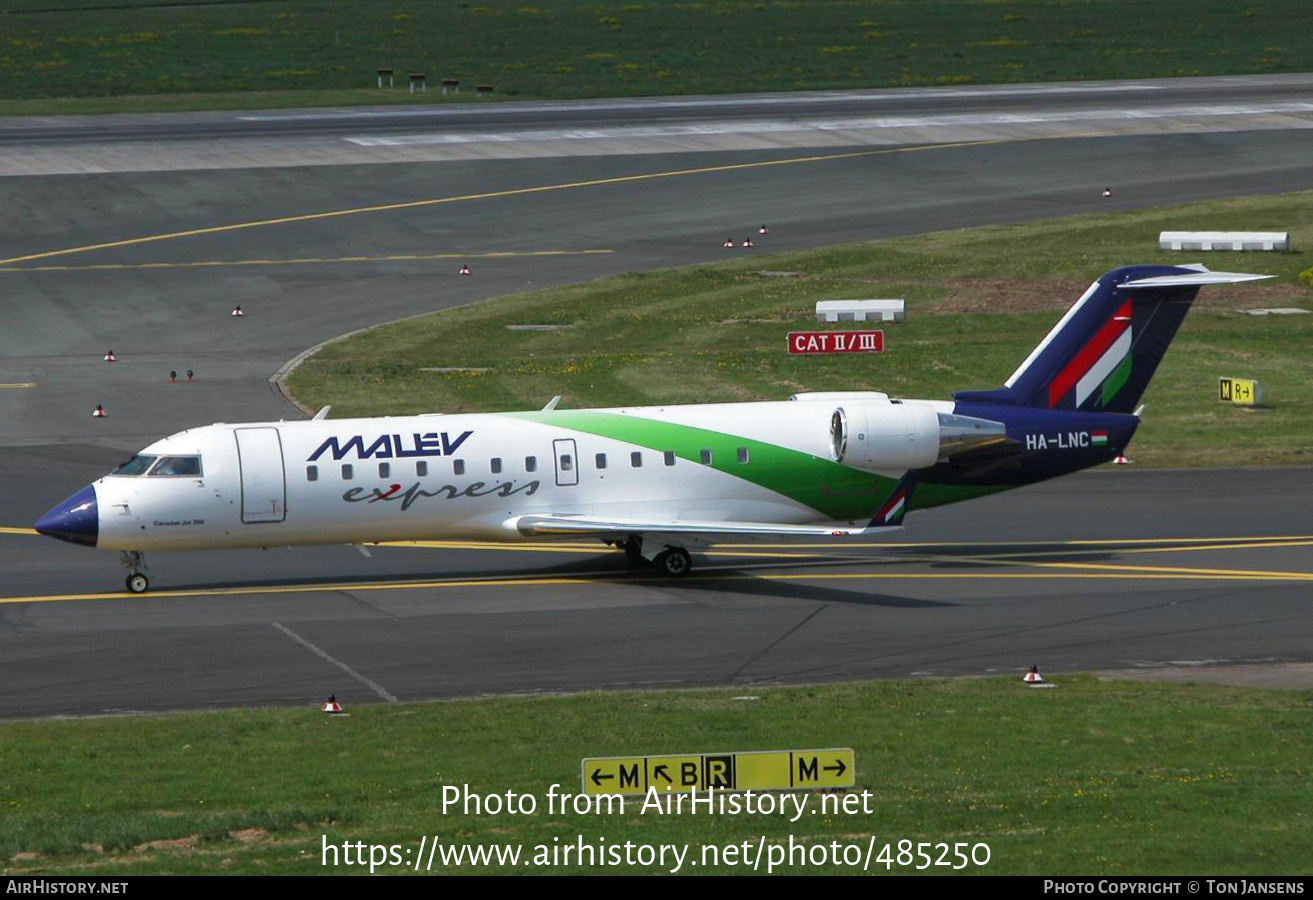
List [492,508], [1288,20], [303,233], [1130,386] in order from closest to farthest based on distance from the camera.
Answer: [492,508] → [1130,386] → [303,233] → [1288,20]

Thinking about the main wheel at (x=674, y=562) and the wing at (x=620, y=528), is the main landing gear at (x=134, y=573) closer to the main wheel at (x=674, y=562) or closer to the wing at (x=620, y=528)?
the wing at (x=620, y=528)

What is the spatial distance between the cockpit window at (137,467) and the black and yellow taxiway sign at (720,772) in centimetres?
→ 1873

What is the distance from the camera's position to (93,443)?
47.9 m

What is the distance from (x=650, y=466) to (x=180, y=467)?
29.5ft

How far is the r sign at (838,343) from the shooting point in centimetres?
5562

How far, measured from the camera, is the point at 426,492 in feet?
119

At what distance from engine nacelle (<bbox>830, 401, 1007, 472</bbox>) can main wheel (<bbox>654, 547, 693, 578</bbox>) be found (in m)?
3.56

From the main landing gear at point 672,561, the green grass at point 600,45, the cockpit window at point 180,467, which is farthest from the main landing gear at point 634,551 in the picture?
the green grass at point 600,45

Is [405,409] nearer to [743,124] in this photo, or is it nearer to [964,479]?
[964,479]

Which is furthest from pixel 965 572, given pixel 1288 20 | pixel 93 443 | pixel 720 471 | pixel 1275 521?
pixel 1288 20

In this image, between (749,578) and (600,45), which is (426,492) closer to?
(749,578)

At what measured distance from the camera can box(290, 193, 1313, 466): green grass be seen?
167 feet

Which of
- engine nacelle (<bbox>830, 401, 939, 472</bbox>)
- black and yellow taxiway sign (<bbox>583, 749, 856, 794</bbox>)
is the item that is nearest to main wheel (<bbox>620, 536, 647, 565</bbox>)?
engine nacelle (<bbox>830, 401, 939, 472</bbox>)

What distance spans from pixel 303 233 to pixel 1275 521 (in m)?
41.3
